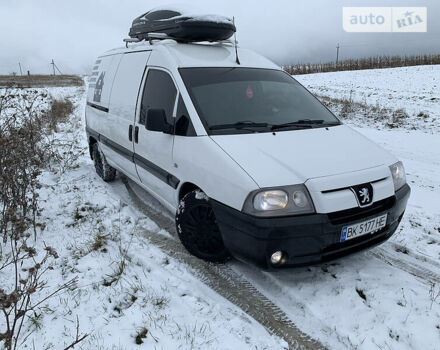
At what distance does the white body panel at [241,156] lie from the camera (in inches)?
99.5

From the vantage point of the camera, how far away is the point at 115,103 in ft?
15.8

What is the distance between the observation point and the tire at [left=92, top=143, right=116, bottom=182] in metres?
5.71

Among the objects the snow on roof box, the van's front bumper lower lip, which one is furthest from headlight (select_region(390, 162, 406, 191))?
the snow on roof box

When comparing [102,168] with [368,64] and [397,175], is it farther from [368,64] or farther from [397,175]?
[368,64]

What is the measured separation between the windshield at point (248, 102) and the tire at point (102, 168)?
2.82m

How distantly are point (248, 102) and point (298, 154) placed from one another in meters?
0.94

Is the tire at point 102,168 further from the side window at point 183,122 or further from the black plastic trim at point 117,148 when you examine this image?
the side window at point 183,122

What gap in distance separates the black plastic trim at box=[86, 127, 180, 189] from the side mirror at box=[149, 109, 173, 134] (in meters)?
0.49

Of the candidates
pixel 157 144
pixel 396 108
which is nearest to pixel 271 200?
pixel 157 144

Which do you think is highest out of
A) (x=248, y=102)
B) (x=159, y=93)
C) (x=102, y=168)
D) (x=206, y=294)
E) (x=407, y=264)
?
(x=159, y=93)

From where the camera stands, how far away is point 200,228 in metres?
3.17

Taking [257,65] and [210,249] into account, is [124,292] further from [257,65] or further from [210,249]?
[257,65]

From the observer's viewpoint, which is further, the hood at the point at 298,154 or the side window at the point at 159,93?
the side window at the point at 159,93

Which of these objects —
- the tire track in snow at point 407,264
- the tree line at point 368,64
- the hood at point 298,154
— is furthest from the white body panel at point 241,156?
the tree line at point 368,64
